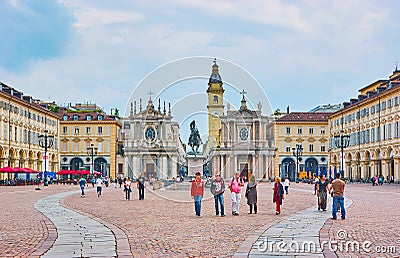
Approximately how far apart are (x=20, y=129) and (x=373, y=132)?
1778 inches

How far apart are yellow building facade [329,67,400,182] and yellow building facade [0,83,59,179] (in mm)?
38546

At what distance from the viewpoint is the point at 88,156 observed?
99.6 m

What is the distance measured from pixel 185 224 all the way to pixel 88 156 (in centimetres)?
8431

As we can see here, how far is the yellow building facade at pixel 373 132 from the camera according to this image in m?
65.2

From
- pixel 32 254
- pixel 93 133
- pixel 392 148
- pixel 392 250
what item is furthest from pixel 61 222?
pixel 93 133

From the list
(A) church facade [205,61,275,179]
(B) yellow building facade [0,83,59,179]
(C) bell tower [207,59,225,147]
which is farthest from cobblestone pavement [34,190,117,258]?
(C) bell tower [207,59,225,147]

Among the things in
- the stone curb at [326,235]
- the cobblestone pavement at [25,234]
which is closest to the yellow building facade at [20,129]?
the cobblestone pavement at [25,234]

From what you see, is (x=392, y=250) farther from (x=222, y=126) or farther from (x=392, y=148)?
(x=222, y=126)

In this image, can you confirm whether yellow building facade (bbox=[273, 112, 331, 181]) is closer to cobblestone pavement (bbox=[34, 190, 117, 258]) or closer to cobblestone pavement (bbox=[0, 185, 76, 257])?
cobblestone pavement (bbox=[0, 185, 76, 257])

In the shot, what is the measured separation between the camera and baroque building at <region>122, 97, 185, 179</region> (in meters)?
100

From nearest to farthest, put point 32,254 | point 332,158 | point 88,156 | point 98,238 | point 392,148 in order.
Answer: point 32,254
point 98,238
point 392,148
point 332,158
point 88,156

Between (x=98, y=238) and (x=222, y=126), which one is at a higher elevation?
(x=222, y=126)

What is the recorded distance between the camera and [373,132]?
7250 centimetres

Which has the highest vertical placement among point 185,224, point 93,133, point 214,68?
point 214,68
